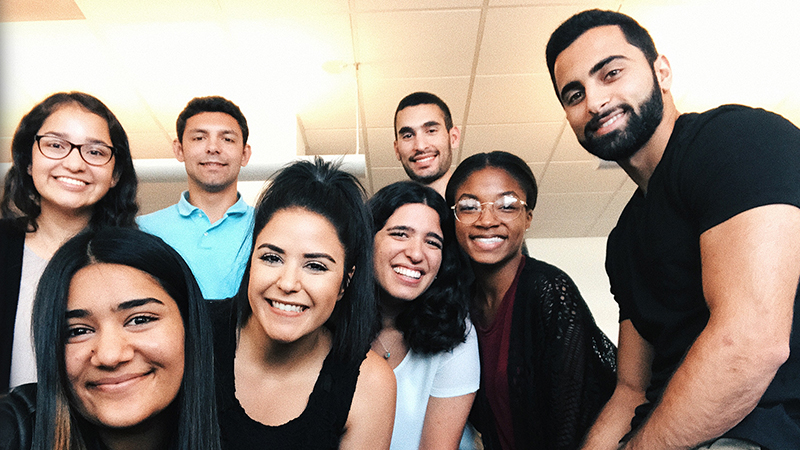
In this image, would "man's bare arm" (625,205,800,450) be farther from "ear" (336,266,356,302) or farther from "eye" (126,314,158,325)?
"eye" (126,314,158,325)

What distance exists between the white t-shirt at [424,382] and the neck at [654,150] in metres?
0.81

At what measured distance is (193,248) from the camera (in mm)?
2396

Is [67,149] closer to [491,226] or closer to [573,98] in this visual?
[491,226]

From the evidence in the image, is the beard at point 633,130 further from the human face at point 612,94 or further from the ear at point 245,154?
the ear at point 245,154

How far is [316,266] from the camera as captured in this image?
1.50 meters

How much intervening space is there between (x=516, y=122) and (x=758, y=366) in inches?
142

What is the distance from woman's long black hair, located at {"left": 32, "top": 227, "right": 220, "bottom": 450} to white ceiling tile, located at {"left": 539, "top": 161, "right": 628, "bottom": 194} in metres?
4.55

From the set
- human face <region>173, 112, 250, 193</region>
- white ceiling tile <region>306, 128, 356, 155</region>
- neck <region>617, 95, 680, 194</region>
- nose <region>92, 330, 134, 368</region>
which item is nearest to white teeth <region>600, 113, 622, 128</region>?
neck <region>617, 95, 680, 194</region>

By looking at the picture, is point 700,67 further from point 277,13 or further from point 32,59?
point 32,59

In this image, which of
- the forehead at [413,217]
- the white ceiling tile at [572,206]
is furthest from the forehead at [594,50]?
the white ceiling tile at [572,206]

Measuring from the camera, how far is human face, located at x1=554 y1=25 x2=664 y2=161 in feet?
4.97

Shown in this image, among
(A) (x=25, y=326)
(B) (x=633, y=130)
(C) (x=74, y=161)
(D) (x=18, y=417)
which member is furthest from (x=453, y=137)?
(D) (x=18, y=417)

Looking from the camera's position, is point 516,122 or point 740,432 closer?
point 740,432

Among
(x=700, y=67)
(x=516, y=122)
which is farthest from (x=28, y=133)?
(x=700, y=67)
